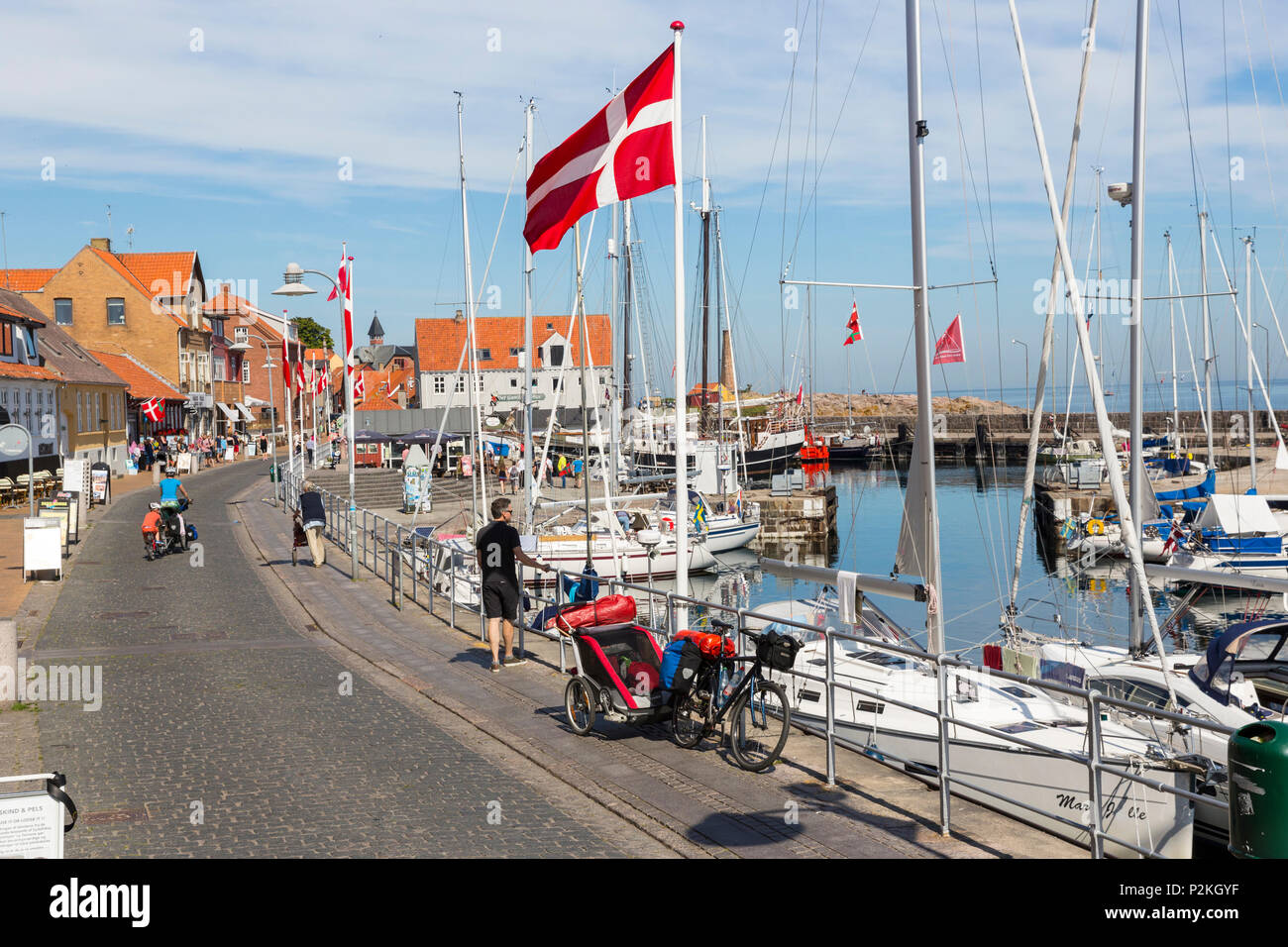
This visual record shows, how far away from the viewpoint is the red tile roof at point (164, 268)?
2982 inches

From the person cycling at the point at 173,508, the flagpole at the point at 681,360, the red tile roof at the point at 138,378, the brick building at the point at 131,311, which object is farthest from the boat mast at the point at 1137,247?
the brick building at the point at 131,311

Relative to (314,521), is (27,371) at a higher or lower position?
higher

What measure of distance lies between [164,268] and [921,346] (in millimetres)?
74315

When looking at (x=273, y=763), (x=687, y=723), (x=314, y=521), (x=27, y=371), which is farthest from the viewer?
(x=27, y=371)

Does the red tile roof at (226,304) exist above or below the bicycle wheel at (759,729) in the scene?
above

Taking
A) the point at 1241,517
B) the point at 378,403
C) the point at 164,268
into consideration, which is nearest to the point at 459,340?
the point at 378,403

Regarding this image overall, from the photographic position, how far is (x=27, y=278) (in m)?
77.2

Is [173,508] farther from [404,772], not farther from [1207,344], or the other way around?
[1207,344]

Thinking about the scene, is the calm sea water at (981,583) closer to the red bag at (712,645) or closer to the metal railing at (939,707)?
the metal railing at (939,707)

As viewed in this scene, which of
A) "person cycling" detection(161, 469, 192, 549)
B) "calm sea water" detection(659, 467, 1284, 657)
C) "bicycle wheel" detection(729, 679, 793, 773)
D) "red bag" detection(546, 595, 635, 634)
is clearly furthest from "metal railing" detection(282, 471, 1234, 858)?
"person cycling" detection(161, 469, 192, 549)

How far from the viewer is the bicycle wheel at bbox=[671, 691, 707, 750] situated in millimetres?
9477

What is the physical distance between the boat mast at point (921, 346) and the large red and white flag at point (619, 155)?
13.7ft

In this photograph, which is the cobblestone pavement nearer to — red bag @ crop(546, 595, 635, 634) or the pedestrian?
red bag @ crop(546, 595, 635, 634)

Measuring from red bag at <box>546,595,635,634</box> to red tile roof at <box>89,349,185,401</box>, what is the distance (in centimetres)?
5713
